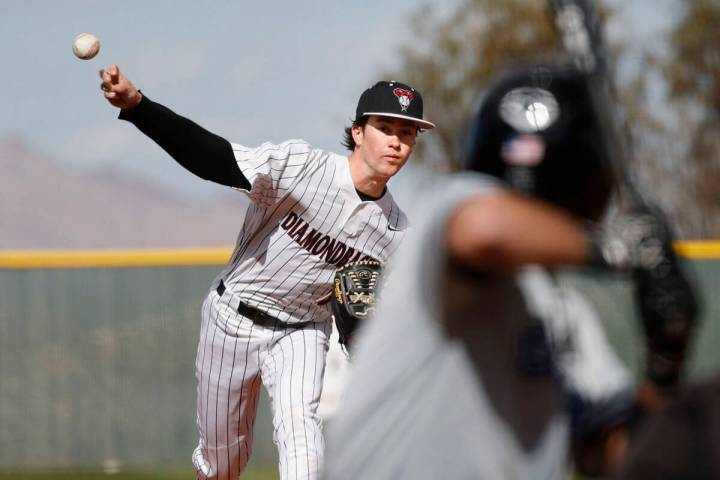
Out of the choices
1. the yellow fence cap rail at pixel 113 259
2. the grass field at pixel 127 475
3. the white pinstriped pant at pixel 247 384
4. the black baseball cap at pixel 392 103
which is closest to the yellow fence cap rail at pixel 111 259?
the yellow fence cap rail at pixel 113 259

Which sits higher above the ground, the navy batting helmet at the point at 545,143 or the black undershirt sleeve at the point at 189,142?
the navy batting helmet at the point at 545,143

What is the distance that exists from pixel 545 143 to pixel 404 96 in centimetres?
351

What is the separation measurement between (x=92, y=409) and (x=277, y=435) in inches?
222

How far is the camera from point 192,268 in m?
10.4

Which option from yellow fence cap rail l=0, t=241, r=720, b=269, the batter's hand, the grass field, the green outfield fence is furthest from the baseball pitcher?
yellow fence cap rail l=0, t=241, r=720, b=269

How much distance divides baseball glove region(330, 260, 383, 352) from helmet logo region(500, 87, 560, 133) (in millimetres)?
2937

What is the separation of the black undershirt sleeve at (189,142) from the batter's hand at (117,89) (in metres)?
0.05

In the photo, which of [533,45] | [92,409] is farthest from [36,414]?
[533,45]

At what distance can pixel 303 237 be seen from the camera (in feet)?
16.9

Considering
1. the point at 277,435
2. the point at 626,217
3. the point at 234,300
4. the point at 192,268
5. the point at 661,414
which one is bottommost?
the point at 192,268

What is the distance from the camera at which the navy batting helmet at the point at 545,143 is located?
77.9 inches

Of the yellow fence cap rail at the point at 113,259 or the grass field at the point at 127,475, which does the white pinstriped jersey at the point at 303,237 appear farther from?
the yellow fence cap rail at the point at 113,259

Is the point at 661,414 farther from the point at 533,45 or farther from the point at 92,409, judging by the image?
the point at 533,45

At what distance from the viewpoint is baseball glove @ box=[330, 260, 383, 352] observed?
16.3 feet
